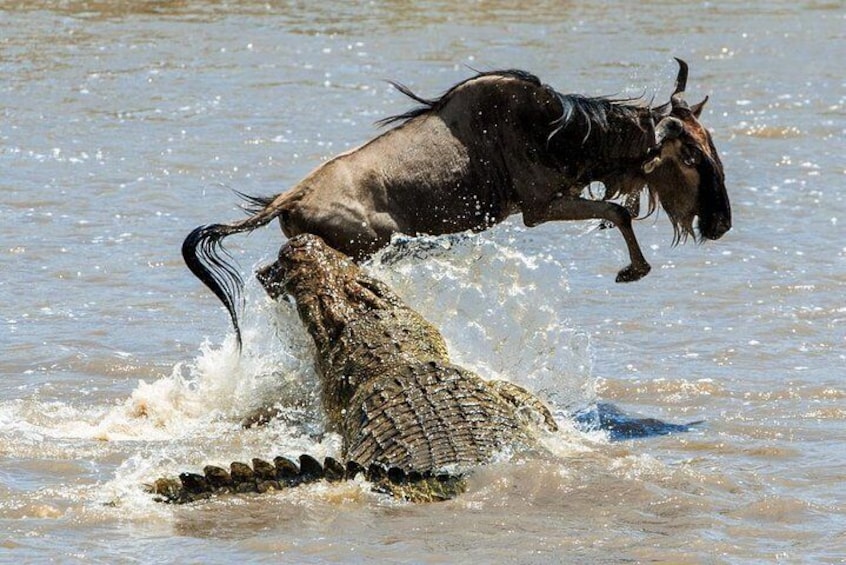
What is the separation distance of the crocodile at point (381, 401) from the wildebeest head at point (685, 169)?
1679 millimetres

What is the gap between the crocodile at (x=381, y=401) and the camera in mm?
5891

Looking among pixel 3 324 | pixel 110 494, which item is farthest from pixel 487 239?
pixel 110 494

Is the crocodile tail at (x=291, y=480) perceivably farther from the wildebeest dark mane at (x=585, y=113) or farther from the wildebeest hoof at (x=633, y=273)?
the wildebeest dark mane at (x=585, y=113)

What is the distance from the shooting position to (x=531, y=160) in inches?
324

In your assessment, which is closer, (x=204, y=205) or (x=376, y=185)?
(x=376, y=185)

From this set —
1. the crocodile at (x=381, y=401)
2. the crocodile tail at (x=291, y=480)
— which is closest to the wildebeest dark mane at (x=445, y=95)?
the crocodile at (x=381, y=401)

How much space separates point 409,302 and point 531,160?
99 cm

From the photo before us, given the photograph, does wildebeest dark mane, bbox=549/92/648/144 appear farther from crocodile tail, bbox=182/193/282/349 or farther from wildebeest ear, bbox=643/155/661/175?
crocodile tail, bbox=182/193/282/349

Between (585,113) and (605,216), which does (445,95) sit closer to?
(585,113)

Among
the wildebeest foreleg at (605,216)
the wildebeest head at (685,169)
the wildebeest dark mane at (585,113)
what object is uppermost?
the wildebeest dark mane at (585,113)

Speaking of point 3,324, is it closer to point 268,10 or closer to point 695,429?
point 695,429

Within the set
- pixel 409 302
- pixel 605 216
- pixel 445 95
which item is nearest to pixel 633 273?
pixel 605 216

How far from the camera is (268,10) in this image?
67.7ft

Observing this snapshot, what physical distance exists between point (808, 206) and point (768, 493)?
586cm
